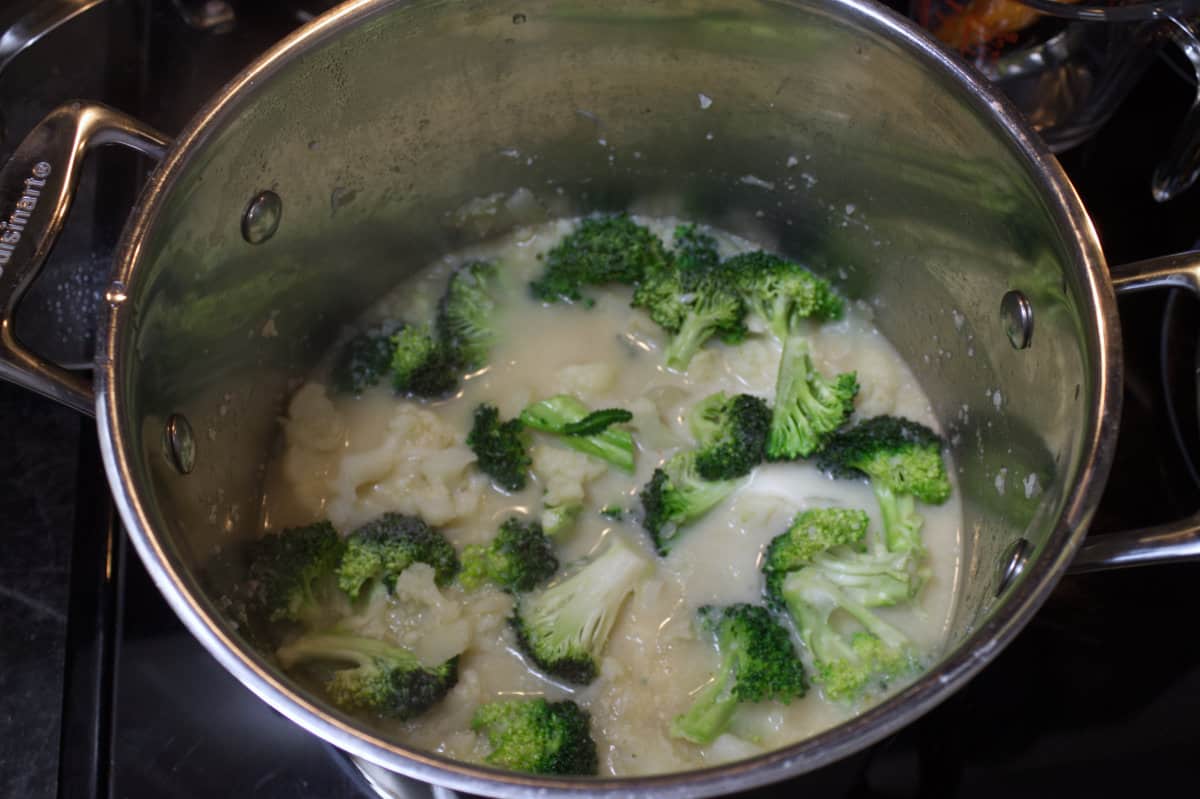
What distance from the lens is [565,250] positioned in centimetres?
170

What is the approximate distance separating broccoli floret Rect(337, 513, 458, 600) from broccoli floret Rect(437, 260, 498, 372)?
0.30 meters

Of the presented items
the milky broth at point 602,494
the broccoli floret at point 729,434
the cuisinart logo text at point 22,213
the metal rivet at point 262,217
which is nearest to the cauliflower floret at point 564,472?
the milky broth at point 602,494

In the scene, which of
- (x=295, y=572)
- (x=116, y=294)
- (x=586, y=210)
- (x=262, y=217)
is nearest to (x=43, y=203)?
(x=116, y=294)

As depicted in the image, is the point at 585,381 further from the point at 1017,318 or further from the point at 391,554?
the point at 1017,318

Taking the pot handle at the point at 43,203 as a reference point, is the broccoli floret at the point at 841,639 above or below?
below

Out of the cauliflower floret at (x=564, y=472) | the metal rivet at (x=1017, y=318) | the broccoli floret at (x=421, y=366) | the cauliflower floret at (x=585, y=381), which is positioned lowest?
the cauliflower floret at (x=564, y=472)

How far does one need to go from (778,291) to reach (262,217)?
2.44 ft

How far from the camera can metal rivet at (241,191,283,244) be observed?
4.52ft

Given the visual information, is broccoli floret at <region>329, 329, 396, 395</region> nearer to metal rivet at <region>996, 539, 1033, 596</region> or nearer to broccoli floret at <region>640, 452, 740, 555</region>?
broccoli floret at <region>640, 452, 740, 555</region>

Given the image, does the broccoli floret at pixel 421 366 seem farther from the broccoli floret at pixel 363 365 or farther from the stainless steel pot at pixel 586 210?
the stainless steel pot at pixel 586 210

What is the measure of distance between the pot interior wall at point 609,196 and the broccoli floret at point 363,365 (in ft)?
0.17

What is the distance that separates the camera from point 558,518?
4.83ft

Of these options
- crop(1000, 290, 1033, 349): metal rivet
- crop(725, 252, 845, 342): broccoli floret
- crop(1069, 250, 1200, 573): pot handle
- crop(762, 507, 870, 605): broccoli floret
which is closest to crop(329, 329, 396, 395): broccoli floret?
crop(725, 252, 845, 342): broccoli floret

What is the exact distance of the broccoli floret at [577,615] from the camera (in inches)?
54.2
